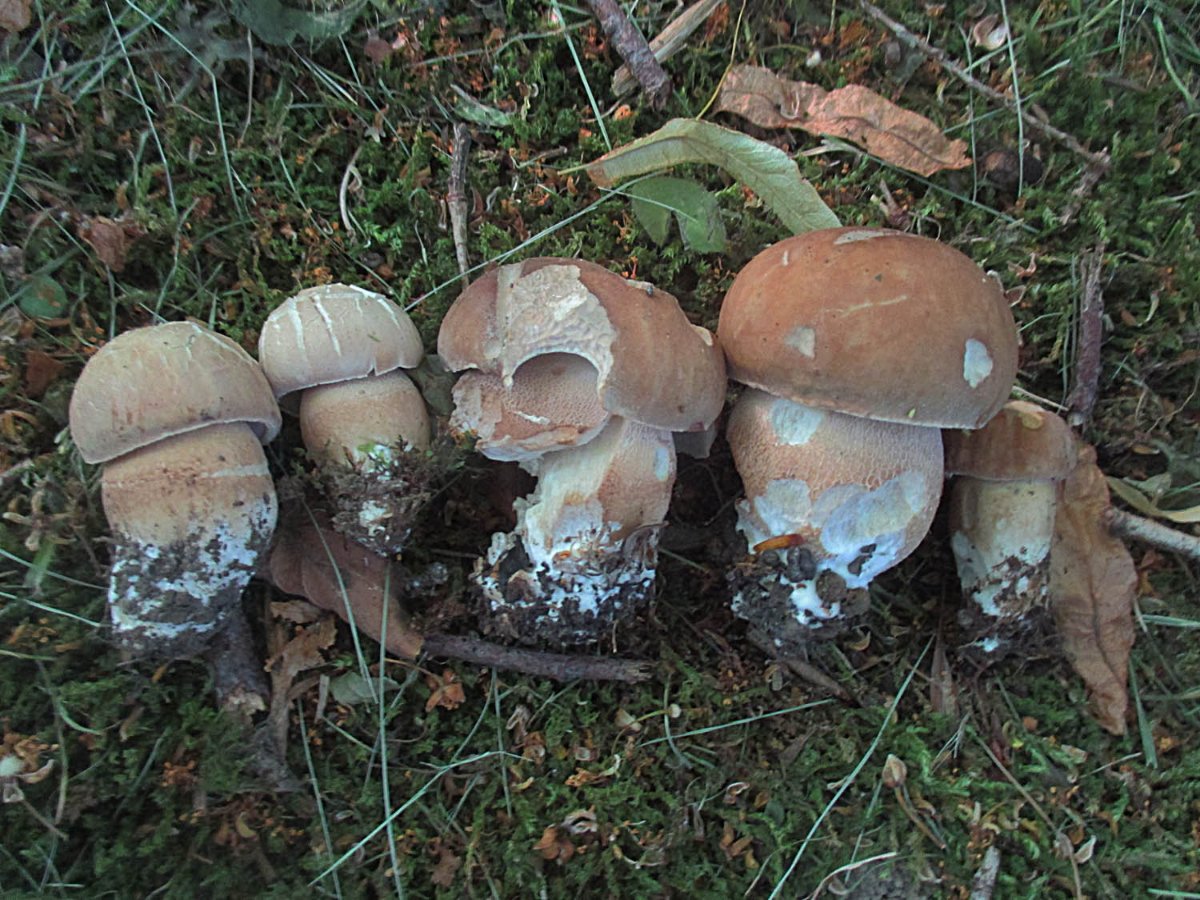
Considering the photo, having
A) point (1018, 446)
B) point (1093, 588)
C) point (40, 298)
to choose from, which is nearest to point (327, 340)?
point (40, 298)

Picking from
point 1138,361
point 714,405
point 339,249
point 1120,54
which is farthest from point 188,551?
point 1120,54

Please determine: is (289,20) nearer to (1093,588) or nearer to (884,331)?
(884,331)

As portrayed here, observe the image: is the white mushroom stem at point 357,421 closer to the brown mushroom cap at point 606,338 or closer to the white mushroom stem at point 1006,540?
the brown mushroom cap at point 606,338

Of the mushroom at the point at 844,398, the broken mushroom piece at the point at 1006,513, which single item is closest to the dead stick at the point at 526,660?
the mushroom at the point at 844,398

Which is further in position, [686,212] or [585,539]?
[686,212]

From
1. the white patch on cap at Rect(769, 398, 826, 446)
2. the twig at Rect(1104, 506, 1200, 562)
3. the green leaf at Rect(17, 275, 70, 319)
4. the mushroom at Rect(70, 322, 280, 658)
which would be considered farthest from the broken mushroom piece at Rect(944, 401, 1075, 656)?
the green leaf at Rect(17, 275, 70, 319)

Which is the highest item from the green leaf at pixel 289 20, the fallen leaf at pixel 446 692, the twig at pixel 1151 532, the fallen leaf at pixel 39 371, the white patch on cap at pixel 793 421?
the green leaf at pixel 289 20

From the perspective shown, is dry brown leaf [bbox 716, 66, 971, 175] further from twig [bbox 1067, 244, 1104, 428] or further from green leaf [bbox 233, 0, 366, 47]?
green leaf [bbox 233, 0, 366, 47]
